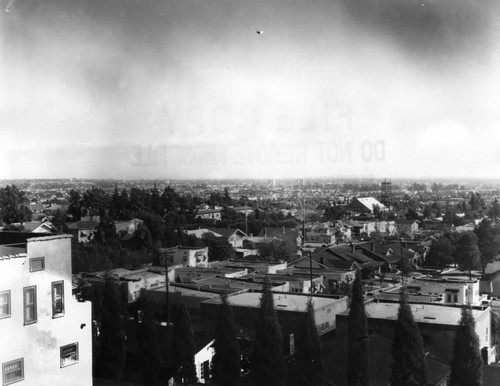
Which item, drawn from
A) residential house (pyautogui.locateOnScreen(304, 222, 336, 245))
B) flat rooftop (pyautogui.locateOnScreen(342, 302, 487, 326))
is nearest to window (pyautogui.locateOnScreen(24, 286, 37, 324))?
flat rooftop (pyautogui.locateOnScreen(342, 302, 487, 326))

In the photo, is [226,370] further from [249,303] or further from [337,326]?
[249,303]

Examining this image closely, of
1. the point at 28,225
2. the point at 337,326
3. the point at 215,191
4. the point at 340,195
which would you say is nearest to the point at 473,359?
the point at 337,326

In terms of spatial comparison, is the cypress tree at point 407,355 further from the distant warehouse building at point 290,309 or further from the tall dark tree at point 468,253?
the tall dark tree at point 468,253

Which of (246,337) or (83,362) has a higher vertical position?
(83,362)

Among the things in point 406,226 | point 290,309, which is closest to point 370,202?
point 406,226

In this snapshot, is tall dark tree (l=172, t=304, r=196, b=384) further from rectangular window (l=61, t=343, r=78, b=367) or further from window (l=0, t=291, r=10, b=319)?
window (l=0, t=291, r=10, b=319)

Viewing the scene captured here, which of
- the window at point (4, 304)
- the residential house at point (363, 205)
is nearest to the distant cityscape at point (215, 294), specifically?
the window at point (4, 304)

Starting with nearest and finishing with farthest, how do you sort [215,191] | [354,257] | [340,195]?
[354,257] < [215,191] < [340,195]
